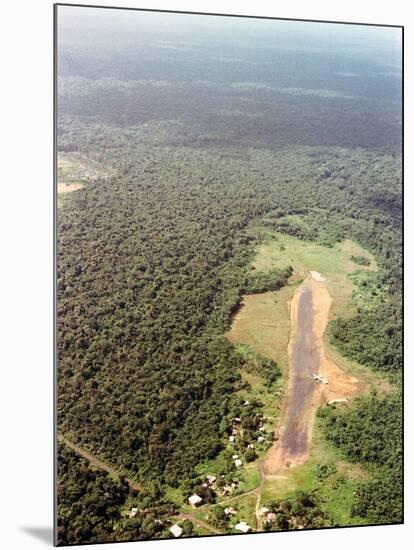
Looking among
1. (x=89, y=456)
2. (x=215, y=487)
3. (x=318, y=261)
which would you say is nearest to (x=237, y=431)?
(x=215, y=487)

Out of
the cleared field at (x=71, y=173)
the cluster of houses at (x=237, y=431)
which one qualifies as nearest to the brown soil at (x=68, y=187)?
the cleared field at (x=71, y=173)

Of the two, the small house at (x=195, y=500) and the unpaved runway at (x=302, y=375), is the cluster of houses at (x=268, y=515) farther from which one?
the small house at (x=195, y=500)

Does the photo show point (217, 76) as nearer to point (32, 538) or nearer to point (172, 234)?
point (172, 234)

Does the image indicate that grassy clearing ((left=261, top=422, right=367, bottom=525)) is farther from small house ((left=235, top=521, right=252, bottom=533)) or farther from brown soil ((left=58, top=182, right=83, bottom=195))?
brown soil ((left=58, top=182, right=83, bottom=195))

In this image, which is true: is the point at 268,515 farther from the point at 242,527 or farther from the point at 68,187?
the point at 68,187

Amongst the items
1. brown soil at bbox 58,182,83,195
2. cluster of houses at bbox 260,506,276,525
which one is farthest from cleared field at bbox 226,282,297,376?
brown soil at bbox 58,182,83,195

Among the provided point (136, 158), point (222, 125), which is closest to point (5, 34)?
point (136, 158)
